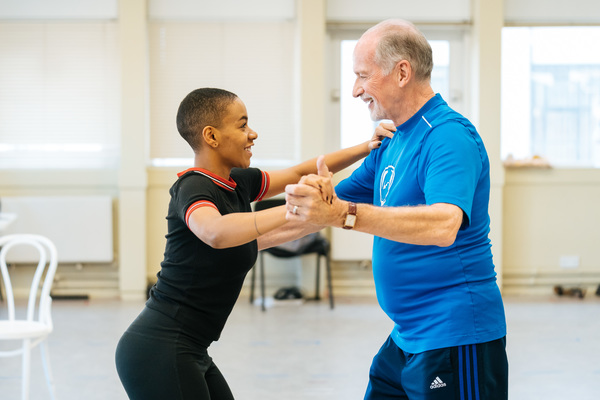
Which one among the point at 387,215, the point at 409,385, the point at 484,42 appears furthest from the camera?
the point at 484,42

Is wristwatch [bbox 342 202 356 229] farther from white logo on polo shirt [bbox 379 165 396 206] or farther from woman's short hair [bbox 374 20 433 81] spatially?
woman's short hair [bbox 374 20 433 81]

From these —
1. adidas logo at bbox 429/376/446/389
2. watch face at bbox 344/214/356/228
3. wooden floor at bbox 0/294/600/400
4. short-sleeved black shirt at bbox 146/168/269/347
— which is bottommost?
wooden floor at bbox 0/294/600/400

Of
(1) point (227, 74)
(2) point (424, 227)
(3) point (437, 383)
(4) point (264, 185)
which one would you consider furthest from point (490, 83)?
(2) point (424, 227)

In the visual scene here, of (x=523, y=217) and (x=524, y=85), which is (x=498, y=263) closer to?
(x=523, y=217)

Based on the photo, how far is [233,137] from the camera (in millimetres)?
1826

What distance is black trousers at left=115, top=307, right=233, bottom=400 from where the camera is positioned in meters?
1.66

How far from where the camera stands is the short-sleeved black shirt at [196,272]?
1.70 metres

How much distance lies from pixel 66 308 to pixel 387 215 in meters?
4.77

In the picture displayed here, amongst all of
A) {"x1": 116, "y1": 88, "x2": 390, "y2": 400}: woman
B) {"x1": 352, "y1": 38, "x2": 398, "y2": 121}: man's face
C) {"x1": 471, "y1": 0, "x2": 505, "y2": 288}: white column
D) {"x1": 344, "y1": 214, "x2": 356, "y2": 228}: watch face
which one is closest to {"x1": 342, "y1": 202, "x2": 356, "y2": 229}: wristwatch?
{"x1": 344, "y1": 214, "x2": 356, "y2": 228}: watch face

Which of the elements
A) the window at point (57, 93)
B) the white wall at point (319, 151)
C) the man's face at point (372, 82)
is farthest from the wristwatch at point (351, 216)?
the window at point (57, 93)

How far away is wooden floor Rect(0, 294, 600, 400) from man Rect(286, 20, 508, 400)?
1.86 meters

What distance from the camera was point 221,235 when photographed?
1.55 metres

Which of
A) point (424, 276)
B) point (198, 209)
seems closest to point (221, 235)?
point (198, 209)

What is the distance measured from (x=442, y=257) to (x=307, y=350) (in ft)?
9.22
